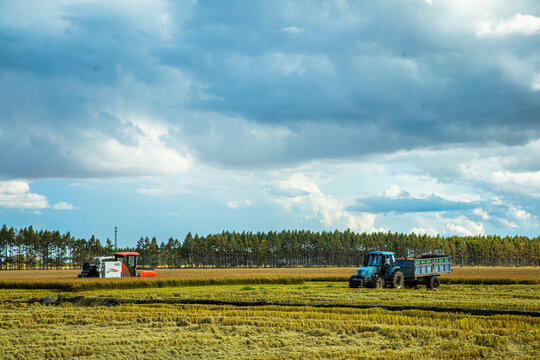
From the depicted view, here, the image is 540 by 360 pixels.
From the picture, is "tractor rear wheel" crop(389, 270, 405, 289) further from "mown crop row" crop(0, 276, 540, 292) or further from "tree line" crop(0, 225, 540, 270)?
"tree line" crop(0, 225, 540, 270)

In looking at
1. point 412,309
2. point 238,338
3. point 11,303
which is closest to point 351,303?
point 412,309

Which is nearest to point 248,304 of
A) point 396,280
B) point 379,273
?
point 379,273

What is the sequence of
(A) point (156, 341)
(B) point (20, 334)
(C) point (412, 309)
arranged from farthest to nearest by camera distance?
1. (C) point (412, 309)
2. (B) point (20, 334)
3. (A) point (156, 341)

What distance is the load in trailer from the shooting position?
38250mm

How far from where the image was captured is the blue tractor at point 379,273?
38.2 m

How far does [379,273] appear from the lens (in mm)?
38781

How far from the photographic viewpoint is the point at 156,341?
18859 mm

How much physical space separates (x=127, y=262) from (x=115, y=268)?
1.63 meters

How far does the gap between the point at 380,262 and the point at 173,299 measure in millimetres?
14968

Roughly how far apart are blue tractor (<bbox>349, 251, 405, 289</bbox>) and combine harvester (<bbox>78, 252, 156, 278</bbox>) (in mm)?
28346

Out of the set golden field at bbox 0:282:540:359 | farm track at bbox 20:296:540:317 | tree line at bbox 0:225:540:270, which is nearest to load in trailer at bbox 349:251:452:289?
golden field at bbox 0:282:540:359

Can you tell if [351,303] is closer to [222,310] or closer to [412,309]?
[412,309]

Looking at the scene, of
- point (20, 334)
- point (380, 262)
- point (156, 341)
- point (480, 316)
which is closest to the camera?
point (156, 341)

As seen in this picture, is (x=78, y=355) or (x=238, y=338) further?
(x=238, y=338)
